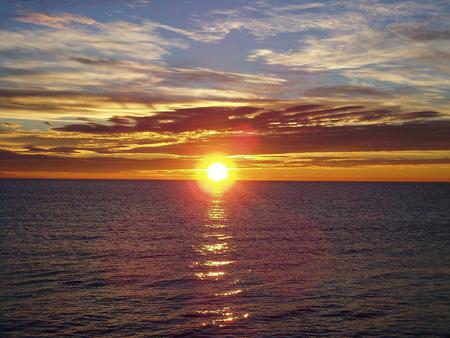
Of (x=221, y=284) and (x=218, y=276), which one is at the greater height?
(x=218, y=276)

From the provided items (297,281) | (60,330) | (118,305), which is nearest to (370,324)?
(297,281)

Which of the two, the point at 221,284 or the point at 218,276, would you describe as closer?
the point at 221,284

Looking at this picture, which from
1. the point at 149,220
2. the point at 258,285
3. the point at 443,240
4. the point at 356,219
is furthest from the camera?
the point at 356,219

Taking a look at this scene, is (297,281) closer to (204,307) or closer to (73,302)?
(204,307)

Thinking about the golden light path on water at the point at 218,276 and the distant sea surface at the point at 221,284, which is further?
the golden light path on water at the point at 218,276

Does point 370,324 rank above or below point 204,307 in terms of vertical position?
below

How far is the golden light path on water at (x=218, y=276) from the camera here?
28.9 metres

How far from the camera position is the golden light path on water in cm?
2888

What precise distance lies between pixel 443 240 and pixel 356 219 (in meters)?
35.3

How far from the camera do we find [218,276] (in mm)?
39469

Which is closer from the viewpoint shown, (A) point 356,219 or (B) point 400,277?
(B) point 400,277

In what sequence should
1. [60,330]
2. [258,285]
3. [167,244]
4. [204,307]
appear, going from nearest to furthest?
[60,330]
[204,307]
[258,285]
[167,244]

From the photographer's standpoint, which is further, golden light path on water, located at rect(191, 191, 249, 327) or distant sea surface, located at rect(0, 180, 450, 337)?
golden light path on water, located at rect(191, 191, 249, 327)

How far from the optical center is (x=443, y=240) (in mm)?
62594
